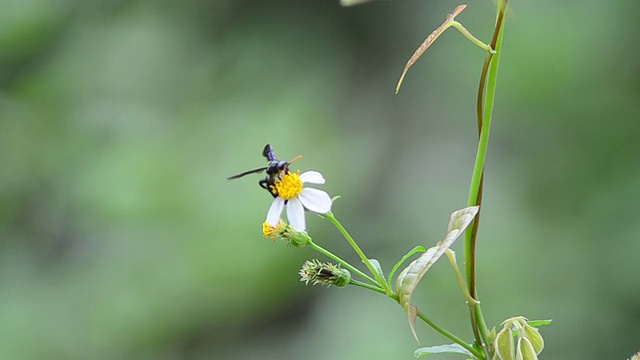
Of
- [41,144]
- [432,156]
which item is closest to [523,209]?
[432,156]

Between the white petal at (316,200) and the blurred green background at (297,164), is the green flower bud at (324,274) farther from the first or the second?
the blurred green background at (297,164)

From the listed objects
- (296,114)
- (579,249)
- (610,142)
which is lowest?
(579,249)

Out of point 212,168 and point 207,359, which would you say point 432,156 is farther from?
point 207,359

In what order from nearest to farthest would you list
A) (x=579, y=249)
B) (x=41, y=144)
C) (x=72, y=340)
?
(x=579, y=249) < (x=72, y=340) < (x=41, y=144)

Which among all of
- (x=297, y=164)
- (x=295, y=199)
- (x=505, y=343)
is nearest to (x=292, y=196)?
(x=295, y=199)

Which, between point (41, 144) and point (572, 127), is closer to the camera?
point (572, 127)

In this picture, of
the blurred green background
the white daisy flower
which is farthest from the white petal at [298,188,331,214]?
the blurred green background

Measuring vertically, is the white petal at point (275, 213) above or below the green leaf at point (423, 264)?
above

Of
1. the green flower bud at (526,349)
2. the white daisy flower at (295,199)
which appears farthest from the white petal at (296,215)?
the green flower bud at (526,349)
